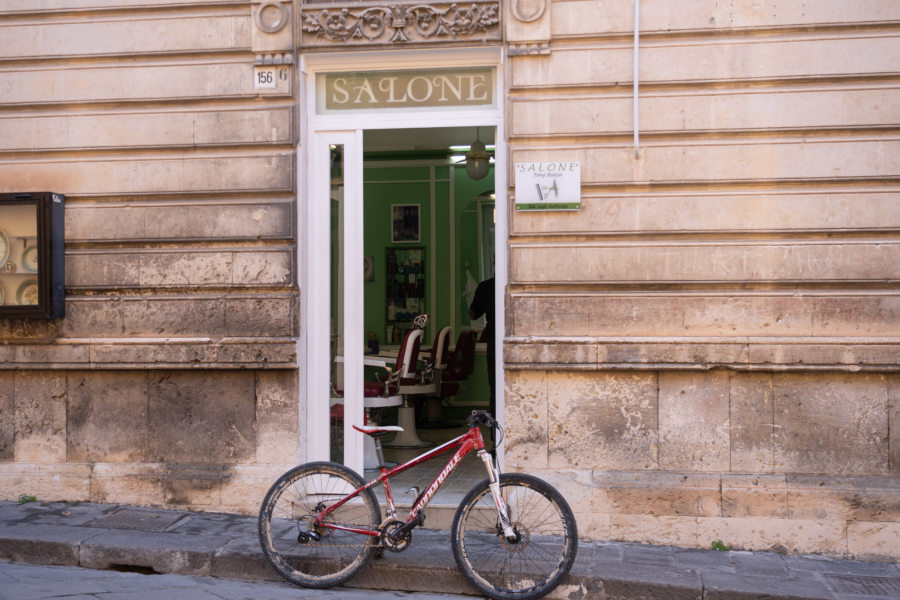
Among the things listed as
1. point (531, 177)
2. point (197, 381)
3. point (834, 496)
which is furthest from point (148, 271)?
point (834, 496)

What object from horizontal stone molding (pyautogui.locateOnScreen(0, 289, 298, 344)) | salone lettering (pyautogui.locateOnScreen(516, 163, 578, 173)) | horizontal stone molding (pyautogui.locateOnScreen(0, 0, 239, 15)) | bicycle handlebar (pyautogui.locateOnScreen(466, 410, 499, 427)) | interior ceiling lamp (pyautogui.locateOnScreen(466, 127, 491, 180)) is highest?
horizontal stone molding (pyautogui.locateOnScreen(0, 0, 239, 15))

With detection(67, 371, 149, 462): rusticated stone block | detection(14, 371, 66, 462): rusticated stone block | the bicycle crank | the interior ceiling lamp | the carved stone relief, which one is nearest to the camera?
the bicycle crank

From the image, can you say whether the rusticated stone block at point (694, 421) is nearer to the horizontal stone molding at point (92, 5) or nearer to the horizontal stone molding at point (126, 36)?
the horizontal stone molding at point (126, 36)

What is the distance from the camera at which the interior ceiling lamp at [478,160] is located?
37.2 feet

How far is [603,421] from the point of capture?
6859mm

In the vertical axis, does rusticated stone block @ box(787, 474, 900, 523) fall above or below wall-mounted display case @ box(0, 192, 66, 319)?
below

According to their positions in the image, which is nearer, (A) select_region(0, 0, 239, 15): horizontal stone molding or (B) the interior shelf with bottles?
(A) select_region(0, 0, 239, 15): horizontal stone molding

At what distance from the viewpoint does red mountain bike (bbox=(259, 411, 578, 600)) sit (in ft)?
18.5

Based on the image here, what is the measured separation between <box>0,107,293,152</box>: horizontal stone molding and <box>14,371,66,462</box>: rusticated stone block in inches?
75.8

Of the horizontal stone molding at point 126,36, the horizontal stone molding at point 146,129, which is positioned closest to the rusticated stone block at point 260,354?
the horizontal stone molding at point 146,129

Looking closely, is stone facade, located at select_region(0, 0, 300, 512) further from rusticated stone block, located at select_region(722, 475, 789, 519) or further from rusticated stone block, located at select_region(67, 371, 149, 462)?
rusticated stone block, located at select_region(722, 475, 789, 519)

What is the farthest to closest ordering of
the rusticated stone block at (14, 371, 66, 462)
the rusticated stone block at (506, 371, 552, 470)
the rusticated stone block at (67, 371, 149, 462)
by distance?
1. the rusticated stone block at (14, 371, 66, 462)
2. the rusticated stone block at (67, 371, 149, 462)
3. the rusticated stone block at (506, 371, 552, 470)

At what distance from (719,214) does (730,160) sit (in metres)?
0.41

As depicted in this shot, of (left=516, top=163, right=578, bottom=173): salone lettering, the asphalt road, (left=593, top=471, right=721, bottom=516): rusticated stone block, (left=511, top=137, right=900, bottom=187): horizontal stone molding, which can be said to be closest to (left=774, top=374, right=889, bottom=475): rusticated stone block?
(left=593, top=471, right=721, bottom=516): rusticated stone block
